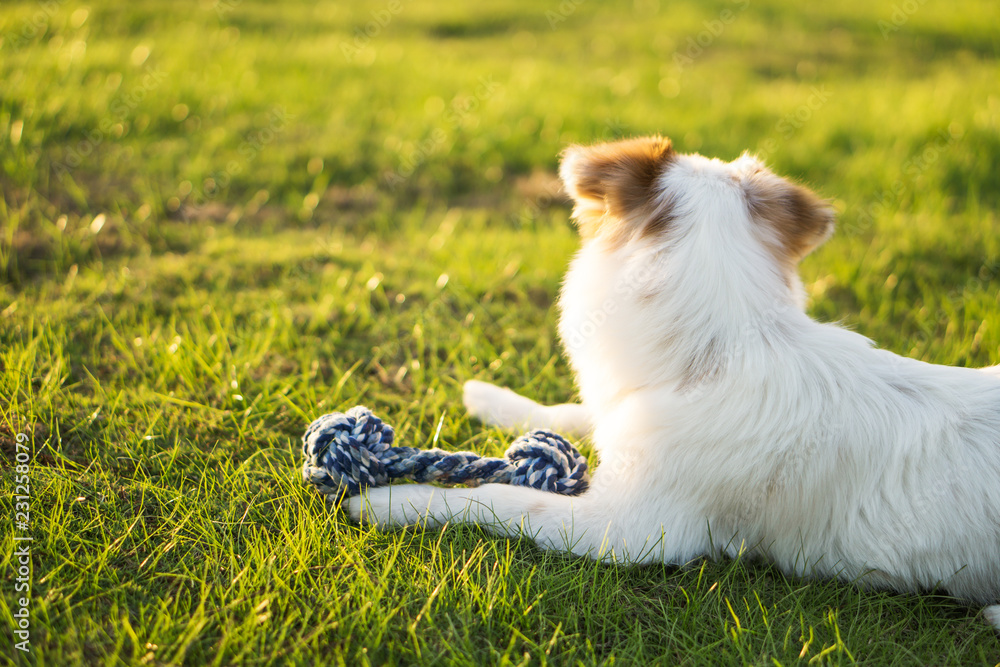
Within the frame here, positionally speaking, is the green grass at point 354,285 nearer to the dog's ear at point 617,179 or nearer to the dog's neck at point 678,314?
the dog's neck at point 678,314

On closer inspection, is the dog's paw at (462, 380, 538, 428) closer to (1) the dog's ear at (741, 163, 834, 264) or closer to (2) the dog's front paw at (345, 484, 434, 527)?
(2) the dog's front paw at (345, 484, 434, 527)

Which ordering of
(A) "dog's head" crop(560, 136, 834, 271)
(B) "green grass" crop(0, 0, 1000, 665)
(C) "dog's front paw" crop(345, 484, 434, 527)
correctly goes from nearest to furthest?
(B) "green grass" crop(0, 0, 1000, 665)
(A) "dog's head" crop(560, 136, 834, 271)
(C) "dog's front paw" crop(345, 484, 434, 527)

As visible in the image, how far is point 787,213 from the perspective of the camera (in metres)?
2.29

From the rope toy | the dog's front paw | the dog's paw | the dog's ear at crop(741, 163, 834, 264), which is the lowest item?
the dog's paw

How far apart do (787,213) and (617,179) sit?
0.58 meters

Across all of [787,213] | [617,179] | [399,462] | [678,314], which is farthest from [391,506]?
[787,213]

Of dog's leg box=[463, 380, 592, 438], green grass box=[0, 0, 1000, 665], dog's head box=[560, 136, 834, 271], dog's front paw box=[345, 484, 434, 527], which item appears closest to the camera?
green grass box=[0, 0, 1000, 665]

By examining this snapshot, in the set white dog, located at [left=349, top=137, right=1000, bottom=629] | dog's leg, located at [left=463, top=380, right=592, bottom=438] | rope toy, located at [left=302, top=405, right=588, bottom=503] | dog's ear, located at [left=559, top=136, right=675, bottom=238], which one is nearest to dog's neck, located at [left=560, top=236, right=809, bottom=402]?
white dog, located at [left=349, top=137, right=1000, bottom=629]

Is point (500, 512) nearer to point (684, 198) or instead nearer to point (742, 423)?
point (742, 423)

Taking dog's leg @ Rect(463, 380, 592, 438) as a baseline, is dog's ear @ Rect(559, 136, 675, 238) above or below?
above

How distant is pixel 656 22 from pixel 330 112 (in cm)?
562

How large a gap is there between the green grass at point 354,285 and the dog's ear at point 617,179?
107 centimetres

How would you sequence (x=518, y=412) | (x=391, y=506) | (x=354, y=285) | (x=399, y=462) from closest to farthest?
(x=391, y=506)
(x=399, y=462)
(x=518, y=412)
(x=354, y=285)

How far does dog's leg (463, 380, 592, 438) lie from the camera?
2.86 meters
